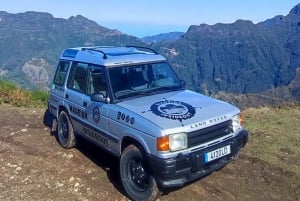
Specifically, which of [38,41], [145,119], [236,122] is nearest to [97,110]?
[145,119]

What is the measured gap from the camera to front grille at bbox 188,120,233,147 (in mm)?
5027

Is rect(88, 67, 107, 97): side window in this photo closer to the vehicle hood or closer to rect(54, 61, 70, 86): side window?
the vehicle hood

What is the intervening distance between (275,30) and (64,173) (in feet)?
598

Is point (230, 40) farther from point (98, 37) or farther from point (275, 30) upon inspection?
point (98, 37)

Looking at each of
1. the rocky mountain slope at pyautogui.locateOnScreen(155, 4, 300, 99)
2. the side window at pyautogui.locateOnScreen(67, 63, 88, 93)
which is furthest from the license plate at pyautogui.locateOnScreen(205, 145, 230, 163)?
the rocky mountain slope at pyautogui.locateOnScreen(155, 4, 300, 99)

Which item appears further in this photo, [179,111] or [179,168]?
[179,111]

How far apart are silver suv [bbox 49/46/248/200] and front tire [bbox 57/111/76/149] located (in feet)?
0.11

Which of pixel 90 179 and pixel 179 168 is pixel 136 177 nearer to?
pixel 179 168

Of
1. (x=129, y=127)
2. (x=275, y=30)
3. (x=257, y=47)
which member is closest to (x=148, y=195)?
(x=129, y=127)

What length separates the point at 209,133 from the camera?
5234mm

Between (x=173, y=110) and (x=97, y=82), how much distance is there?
160 cm

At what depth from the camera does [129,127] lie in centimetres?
534

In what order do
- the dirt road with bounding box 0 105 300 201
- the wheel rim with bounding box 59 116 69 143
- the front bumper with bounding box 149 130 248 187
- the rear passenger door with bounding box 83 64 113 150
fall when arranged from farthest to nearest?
the wheel rim with bounding box 59 116 69 143, the rear passenger door with bounding box 83 64 113 150, the dirt road with bounding box 0 105 300 201, the front bumper with bounding box 149 130 248 187

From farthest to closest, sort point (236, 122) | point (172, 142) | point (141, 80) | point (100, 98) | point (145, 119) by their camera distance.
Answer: point (141, 80)
point (100, 98)
point (236, 122)
point (145, 119)
point (172, 142)
